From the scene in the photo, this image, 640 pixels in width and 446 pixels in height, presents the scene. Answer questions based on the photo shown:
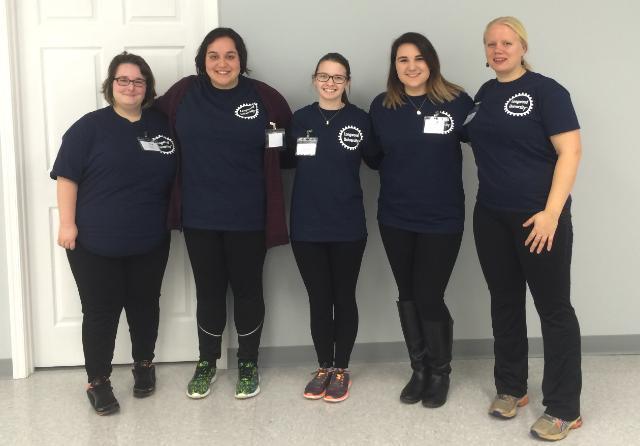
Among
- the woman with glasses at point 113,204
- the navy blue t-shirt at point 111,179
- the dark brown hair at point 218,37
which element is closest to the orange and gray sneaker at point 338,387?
the woman with glasses at point 113,204

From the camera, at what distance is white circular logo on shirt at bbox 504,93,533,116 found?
2070 millimetres

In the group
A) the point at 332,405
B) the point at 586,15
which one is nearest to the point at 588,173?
the point at 586,15

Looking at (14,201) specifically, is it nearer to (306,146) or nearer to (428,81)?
(306,146)

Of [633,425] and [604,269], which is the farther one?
[604,269]

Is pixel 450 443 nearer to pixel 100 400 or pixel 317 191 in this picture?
pixel 317 191

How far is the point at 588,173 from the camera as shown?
2900 millimetres

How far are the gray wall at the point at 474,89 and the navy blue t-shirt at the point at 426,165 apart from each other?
1.65ft

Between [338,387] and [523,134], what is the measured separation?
1.30 metres

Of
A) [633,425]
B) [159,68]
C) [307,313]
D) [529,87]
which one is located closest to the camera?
[529,87]

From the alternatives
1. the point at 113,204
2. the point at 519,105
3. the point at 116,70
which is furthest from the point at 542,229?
the point at 116,70

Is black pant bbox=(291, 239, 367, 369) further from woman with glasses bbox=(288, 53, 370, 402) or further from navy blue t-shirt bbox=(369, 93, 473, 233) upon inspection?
navy blue t-shirt bbox=(369, 93, 473, 233)

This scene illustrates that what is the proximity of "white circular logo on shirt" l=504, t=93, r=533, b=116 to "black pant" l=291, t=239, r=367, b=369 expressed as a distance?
803 millimetres

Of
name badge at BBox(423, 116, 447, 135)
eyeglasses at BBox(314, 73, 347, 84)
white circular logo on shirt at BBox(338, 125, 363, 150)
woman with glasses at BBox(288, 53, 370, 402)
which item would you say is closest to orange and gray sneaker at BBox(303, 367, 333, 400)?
woman with glasses at BBox(288, 53, 370, 402)

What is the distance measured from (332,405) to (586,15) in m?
2.19
